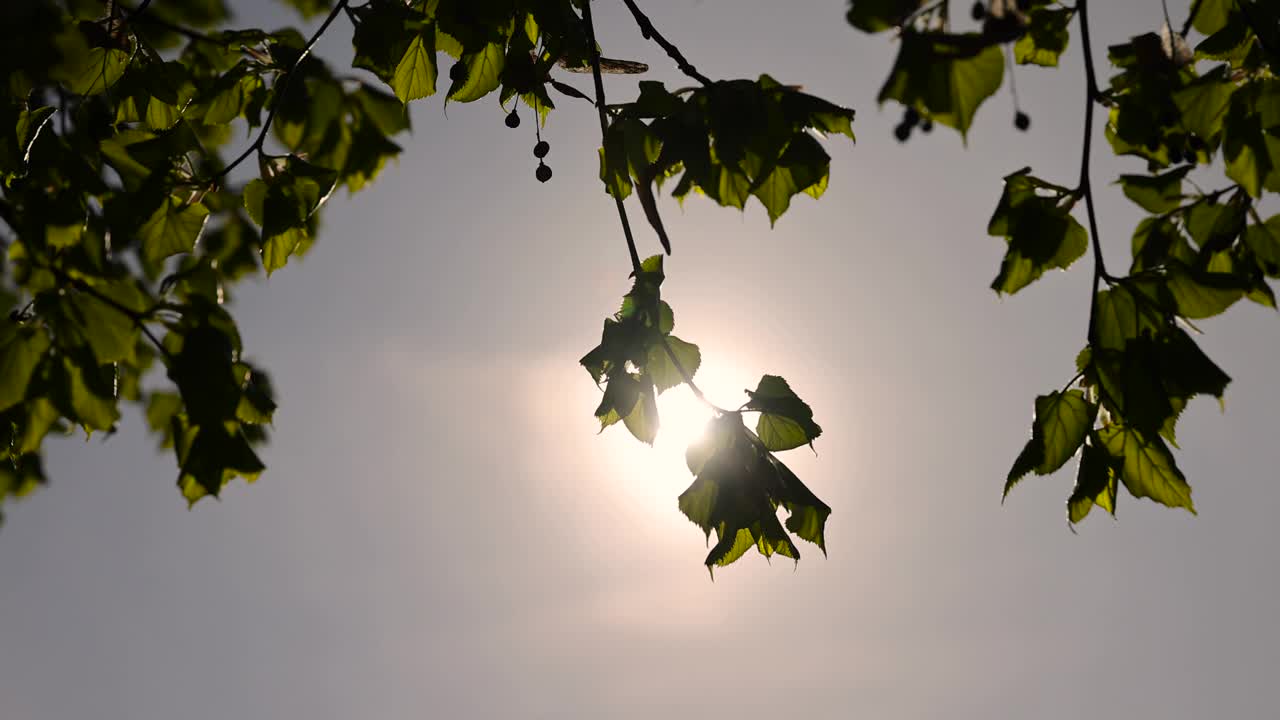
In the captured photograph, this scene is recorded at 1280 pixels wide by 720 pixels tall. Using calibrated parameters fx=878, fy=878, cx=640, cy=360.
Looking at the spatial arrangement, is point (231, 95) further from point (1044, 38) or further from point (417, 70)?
point (1044, 38)

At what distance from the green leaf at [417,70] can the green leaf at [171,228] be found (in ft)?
2.93

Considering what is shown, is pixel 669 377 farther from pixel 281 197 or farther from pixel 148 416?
pixel 148 416

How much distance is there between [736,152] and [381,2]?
62.9 inches

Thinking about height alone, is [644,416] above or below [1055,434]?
above

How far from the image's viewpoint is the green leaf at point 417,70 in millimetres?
3445

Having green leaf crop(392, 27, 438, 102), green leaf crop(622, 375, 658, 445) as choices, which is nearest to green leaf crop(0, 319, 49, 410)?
green leaf crop(392, 27, 438, 102)

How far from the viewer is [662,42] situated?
2977mm

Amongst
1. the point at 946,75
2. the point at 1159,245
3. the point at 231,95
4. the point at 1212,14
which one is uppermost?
the point at 231,95

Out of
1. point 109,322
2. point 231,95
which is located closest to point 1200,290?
point 109,322

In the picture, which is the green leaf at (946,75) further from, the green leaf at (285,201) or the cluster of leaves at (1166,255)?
the green leaf at (285,201)

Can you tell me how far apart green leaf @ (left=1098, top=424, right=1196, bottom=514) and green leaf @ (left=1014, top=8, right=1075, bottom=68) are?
4.60ft

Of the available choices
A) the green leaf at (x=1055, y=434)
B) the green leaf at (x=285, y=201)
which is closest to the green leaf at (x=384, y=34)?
the green leaf at (x=285, y=201)

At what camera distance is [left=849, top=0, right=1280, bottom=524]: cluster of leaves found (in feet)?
9.16

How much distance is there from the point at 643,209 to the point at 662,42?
2.05ft
